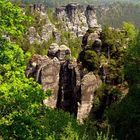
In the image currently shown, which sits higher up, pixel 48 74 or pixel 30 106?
pixel 30 106

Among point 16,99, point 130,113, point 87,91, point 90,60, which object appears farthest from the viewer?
point 90,60

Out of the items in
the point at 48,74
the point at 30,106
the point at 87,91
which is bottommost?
the point at 87,91

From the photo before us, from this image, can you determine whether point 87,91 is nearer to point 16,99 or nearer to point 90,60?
point 90,60

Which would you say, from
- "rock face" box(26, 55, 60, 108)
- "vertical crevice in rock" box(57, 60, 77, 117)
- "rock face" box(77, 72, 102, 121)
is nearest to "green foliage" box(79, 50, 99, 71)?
"rock face" box(77, 72, 102, 121)

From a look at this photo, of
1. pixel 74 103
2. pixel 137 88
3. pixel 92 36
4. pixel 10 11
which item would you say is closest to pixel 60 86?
pixel 74 103

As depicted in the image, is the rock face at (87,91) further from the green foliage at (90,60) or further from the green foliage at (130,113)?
the green foliage at (130,113)

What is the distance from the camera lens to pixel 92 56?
67.8 meters

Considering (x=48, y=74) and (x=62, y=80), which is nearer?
(x=48, y=74)

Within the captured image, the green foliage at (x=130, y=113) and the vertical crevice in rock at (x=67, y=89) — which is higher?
the green foliage at (x=130, y=113)

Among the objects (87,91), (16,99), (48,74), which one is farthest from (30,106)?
(48,74)

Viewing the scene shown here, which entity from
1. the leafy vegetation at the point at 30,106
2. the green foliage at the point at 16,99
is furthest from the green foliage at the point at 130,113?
the green foliage at the point at 16,99

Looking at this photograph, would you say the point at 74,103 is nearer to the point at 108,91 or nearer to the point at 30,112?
the point at 108,91

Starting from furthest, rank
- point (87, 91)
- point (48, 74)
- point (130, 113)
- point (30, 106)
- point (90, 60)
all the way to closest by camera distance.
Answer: point (48, 74) < point (90, 60) < point (87, 91) < point (130, 113) < point (30, 106)

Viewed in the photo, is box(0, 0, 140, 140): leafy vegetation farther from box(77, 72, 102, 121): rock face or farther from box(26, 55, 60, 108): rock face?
box(26, 55, 60, 108): rock face
